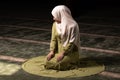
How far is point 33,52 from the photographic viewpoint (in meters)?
4.05

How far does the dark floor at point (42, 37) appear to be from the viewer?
3.39 m

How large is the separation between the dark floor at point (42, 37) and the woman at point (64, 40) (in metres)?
0.28

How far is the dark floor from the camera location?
3.39 metres

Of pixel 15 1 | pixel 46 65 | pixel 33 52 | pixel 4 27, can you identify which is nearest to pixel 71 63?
pixel 46 65

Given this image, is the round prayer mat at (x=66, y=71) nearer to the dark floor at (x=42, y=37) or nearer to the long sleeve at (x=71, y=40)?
the dark floor at (x=42, y=37)

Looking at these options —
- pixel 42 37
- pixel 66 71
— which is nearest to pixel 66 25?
pixel 66 71

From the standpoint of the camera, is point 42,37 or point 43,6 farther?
point 43,6

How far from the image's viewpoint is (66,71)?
325cm

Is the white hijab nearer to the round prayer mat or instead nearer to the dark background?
the round prayer mat

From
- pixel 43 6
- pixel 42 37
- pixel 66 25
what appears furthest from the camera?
pixel 43 6

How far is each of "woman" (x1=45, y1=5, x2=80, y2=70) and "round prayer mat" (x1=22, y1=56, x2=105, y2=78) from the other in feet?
0.27

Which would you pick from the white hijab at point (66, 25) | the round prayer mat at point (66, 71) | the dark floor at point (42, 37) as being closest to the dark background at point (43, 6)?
the dark floor at point (42, 37)

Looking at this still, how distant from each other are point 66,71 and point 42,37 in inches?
66.5

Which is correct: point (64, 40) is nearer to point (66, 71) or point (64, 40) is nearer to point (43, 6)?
point (66, 71)
